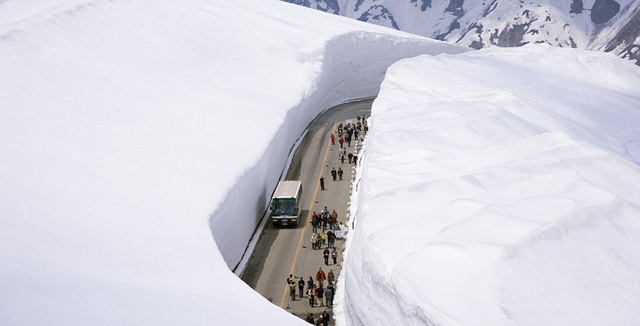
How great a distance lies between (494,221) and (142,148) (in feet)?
63.4

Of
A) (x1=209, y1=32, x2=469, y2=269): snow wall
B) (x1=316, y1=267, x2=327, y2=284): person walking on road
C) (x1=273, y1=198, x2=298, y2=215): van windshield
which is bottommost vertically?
(x1=316, y1=267, x2=327, y2=284): person walking on road

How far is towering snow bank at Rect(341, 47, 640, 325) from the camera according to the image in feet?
64.7

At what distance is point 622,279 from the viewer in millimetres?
20203

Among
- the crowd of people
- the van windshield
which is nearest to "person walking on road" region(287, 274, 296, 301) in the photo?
the crowd of people

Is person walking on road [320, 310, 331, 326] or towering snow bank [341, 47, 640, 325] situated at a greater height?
towering snow bank [341, 47, 640, 325]

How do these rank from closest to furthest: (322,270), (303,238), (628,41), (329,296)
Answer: (329,296), (322,270), (303,238), (628,41)

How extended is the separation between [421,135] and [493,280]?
1732 centimetres

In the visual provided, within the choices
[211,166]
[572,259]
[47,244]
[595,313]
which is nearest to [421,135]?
[211,166]

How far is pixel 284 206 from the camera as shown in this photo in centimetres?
3738

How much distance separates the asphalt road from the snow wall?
3.73ft

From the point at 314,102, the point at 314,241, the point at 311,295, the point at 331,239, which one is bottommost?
the point at 311,295

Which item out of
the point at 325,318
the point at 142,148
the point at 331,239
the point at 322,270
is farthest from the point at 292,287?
the point at 142,148

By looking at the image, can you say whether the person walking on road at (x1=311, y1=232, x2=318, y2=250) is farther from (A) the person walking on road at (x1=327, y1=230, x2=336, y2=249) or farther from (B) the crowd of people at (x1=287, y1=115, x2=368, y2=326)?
(A) the person walking on road at (x1=327, y1=230, x2=336, y2=249)

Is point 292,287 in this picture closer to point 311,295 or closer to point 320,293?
point 311,295
